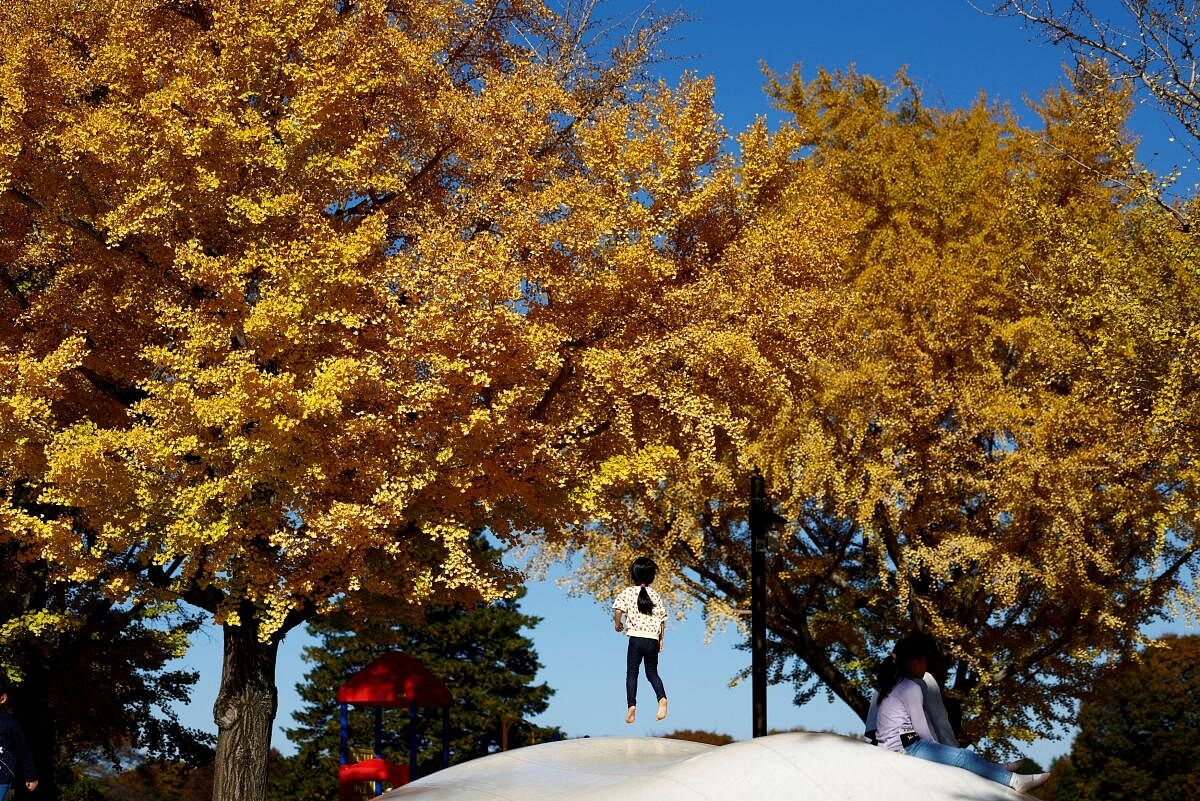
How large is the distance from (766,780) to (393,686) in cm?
1150

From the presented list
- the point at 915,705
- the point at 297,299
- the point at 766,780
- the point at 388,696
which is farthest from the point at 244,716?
the point at 915,705

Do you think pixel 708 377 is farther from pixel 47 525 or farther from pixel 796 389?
pixel 47 525

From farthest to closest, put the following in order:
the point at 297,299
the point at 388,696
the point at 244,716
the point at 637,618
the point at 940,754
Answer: the point at 388,696
the point at 244,716
the point at 297,299
the point at 637,618
the point at 940,754

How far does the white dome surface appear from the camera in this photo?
9.70m

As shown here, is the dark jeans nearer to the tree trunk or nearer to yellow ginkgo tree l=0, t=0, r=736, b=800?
yellow ginkgo tree l=0, t=0, r=736, b=800

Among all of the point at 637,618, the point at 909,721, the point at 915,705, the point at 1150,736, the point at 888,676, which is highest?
the point at 1150,736

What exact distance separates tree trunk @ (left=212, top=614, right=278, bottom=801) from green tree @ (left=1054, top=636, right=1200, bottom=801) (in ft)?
86.3

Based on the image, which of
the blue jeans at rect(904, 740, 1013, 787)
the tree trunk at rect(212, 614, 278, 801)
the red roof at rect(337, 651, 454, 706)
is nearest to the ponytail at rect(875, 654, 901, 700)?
the blue jeans at rect(904, 740, 1013, 787)

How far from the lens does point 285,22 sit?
60.3 ft

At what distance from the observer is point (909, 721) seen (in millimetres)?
10430

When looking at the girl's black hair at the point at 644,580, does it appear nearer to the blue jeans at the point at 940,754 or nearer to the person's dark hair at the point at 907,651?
the person's dark hair at the point at 907,651

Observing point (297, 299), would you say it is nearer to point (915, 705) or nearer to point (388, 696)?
point (388, 696)

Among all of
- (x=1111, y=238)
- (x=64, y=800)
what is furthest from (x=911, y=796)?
(x=64, y=800)

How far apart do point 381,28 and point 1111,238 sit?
1370 centimetres
